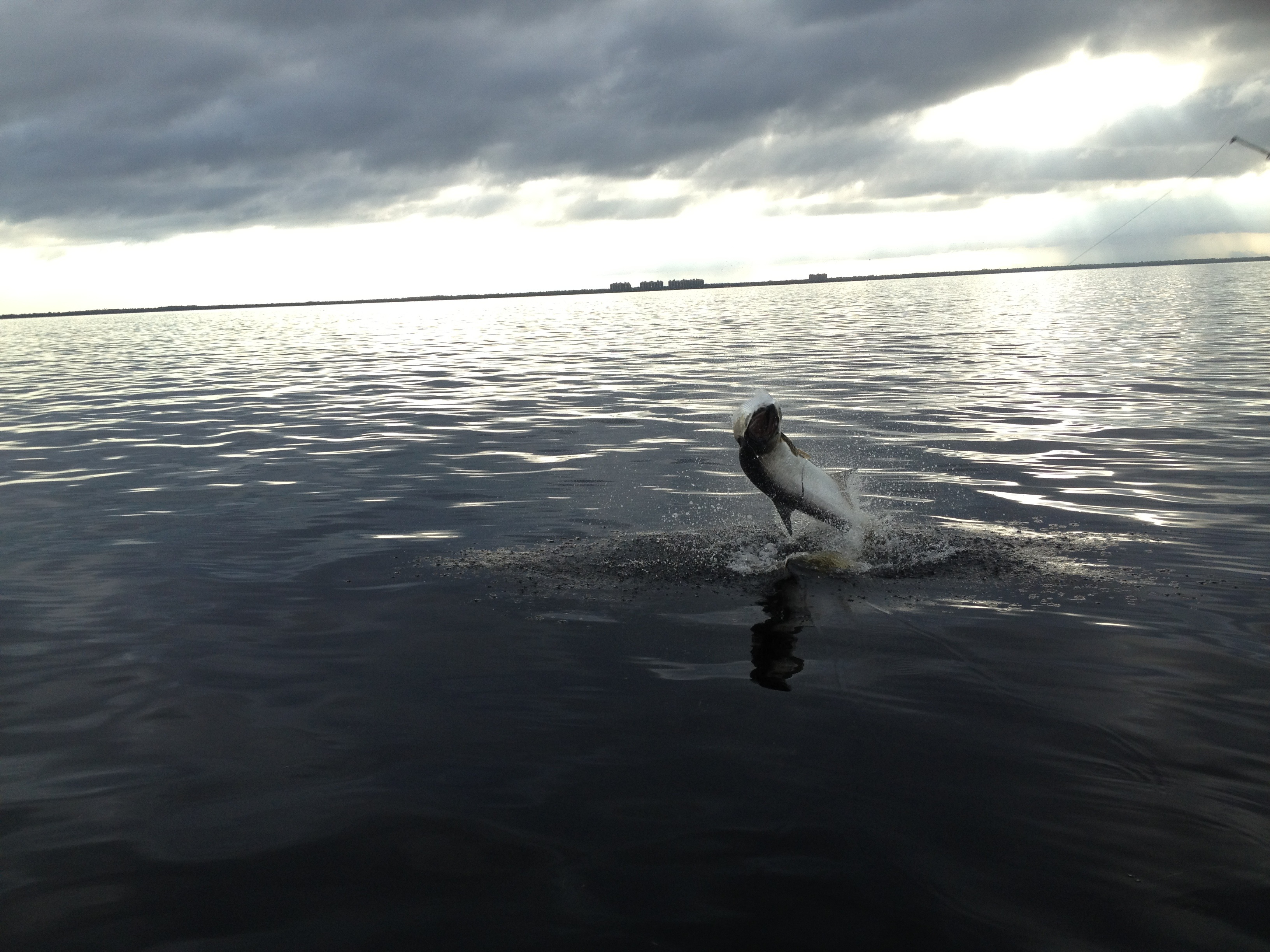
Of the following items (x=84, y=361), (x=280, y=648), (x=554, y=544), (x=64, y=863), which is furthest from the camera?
(x=84, y=361)

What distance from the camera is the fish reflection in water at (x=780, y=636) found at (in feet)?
26.8

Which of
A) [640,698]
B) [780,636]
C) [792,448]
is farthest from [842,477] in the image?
[640,698]

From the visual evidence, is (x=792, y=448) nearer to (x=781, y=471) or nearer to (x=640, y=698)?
(x=781, y=471)

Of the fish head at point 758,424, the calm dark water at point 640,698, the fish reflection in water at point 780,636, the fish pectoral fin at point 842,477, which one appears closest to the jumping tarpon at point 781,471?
the fish head at point 758,424

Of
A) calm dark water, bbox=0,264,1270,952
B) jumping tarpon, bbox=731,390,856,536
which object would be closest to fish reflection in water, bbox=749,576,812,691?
calm dark water, bbox=0,264,1270,952

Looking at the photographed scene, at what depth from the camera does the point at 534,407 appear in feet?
→ 87.5

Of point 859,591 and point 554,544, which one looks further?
point 554,544

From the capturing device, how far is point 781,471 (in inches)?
421

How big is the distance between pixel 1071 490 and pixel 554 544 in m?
8.10

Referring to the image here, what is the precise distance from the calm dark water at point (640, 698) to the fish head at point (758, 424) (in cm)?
170

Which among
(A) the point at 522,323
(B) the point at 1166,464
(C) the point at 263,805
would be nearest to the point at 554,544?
(C) the point at 263,805

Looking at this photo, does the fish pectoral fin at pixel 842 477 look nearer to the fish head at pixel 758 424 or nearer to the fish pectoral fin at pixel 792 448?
the fish pectoral fin at pixel 792 448

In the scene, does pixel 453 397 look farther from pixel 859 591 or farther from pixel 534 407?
pixel 859 591

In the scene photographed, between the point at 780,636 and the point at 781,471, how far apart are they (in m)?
2.25
